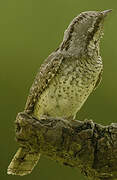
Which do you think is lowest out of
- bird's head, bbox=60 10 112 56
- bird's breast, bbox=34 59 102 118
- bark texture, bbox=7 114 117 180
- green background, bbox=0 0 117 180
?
bark texture, bbox=7 114 117 180

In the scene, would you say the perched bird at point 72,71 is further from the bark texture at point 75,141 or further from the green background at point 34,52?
the green background at point 34,52

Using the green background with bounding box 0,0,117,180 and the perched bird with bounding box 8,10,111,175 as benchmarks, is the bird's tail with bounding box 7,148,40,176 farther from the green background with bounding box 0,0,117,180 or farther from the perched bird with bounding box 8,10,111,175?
the green background with bounding box 0,0,117,180

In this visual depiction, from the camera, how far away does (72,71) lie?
2.47m

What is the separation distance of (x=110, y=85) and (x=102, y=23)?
106cm

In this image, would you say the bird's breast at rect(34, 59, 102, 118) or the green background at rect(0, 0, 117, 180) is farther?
the green background at rect(0, 0, 117, 180)

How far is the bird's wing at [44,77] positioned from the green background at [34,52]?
74cm

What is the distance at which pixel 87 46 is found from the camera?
8.33ft

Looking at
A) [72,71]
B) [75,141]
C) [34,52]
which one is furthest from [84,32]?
[34,52]

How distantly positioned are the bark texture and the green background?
1.19 meters

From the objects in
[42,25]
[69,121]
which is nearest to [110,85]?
[42,25]

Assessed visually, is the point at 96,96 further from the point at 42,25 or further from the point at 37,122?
the point at 37,122

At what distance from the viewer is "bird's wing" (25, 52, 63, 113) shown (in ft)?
8.28

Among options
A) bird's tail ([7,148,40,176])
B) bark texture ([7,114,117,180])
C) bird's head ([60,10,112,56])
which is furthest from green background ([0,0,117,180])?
bark texture ([7,114,117,180])

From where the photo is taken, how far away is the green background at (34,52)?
325cm
